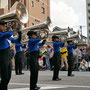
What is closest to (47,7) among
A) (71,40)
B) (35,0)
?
(35,0)

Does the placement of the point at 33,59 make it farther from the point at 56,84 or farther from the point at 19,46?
the point at 19,46

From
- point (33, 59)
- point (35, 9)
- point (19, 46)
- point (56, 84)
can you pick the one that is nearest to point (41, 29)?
point (56, 84)

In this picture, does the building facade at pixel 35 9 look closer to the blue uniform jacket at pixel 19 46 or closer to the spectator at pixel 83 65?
the spectator at pixel 83 65

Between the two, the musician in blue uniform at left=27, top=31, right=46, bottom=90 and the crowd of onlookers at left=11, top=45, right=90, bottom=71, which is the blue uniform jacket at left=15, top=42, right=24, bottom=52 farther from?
the musician in blue uniform at left=27, top=31, right=46, bottom=90

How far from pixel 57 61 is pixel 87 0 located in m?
120

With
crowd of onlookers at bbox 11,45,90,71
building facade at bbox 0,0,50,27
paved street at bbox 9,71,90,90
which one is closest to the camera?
paved street at bbox 9,71,90,90

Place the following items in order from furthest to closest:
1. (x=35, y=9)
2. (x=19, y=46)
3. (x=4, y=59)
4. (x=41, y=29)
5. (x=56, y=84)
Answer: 1. (x=35, y=9)
2. (x=19, y=46)
3. (x=41, y=29)
4. (x=56, y=84)
5. (x=4, y=59)

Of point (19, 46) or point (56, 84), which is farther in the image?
point (19, 46)

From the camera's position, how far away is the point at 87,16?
125750 mm

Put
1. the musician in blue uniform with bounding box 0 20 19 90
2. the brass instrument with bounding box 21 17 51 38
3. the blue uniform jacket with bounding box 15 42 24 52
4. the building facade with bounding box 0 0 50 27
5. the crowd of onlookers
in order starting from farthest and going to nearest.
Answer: the building facade with bounding box 0 0 50 27, the crowd of onlookers, the blue uniform jacket with bounding box 15 42 24 52, the brass instrument with bounding box 21 17 51 38, the musician in blue uniform with bounding box 0 20 19 90

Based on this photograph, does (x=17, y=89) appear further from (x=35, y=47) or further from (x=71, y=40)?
(x=71, y=40)

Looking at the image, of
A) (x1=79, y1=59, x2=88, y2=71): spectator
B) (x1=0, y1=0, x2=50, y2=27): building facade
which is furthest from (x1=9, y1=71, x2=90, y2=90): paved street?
(x1=0, y1=0, x2=50, y2=27): building facade

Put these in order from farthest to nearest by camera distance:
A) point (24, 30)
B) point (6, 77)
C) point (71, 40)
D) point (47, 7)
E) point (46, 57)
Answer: point (47, 7)
point (46, 57)
point (71, 40)
point (24, 30)
point (6, 77)

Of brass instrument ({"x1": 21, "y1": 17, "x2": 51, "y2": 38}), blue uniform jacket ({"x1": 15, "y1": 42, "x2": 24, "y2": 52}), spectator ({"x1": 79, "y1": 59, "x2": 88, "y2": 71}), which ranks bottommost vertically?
spectator ({"x1": 79, "y1": 59, "x2": 88, "y2": 71})
